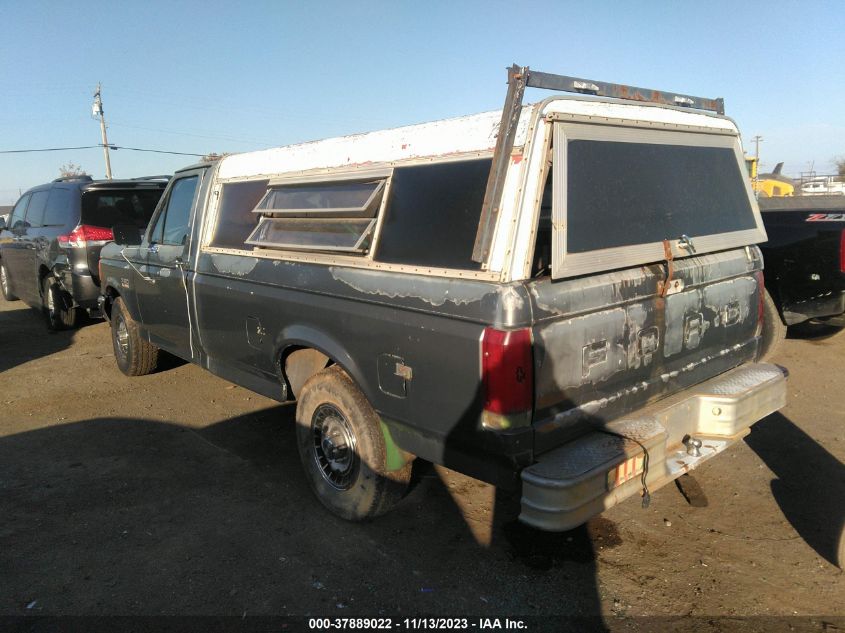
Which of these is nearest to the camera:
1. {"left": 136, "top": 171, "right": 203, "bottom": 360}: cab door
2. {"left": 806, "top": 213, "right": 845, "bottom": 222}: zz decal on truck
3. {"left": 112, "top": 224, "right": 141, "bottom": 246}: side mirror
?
{"left": 136, "top": 171, "right": 203, "bottom": 360}: cab door

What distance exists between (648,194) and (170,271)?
3717mm

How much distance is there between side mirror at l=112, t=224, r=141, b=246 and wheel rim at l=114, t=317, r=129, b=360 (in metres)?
1.14

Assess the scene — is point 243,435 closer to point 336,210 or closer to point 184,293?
point 184,293

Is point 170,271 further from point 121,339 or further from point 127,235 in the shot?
point 121,339

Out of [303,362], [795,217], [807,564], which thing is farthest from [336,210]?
[795,217]

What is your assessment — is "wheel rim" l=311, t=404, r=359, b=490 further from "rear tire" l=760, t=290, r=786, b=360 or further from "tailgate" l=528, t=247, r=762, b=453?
"rear tire" l=760, t=290, r=786, b=360

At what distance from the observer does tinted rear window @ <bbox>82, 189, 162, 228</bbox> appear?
794 centimetres

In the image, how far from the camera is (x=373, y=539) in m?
3.48

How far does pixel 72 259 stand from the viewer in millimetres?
7953

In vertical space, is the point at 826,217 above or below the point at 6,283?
above

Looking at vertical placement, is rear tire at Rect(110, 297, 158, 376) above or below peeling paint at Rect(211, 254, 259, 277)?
below

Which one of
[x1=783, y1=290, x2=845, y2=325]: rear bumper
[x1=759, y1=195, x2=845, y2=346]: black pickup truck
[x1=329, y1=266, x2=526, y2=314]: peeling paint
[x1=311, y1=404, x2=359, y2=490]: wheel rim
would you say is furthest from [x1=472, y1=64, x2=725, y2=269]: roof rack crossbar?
[x1=783, y1=290, x2=845, y2=325]: rear bumper

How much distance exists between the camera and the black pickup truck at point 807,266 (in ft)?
19.4

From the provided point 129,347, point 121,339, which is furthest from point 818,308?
point 121,339
